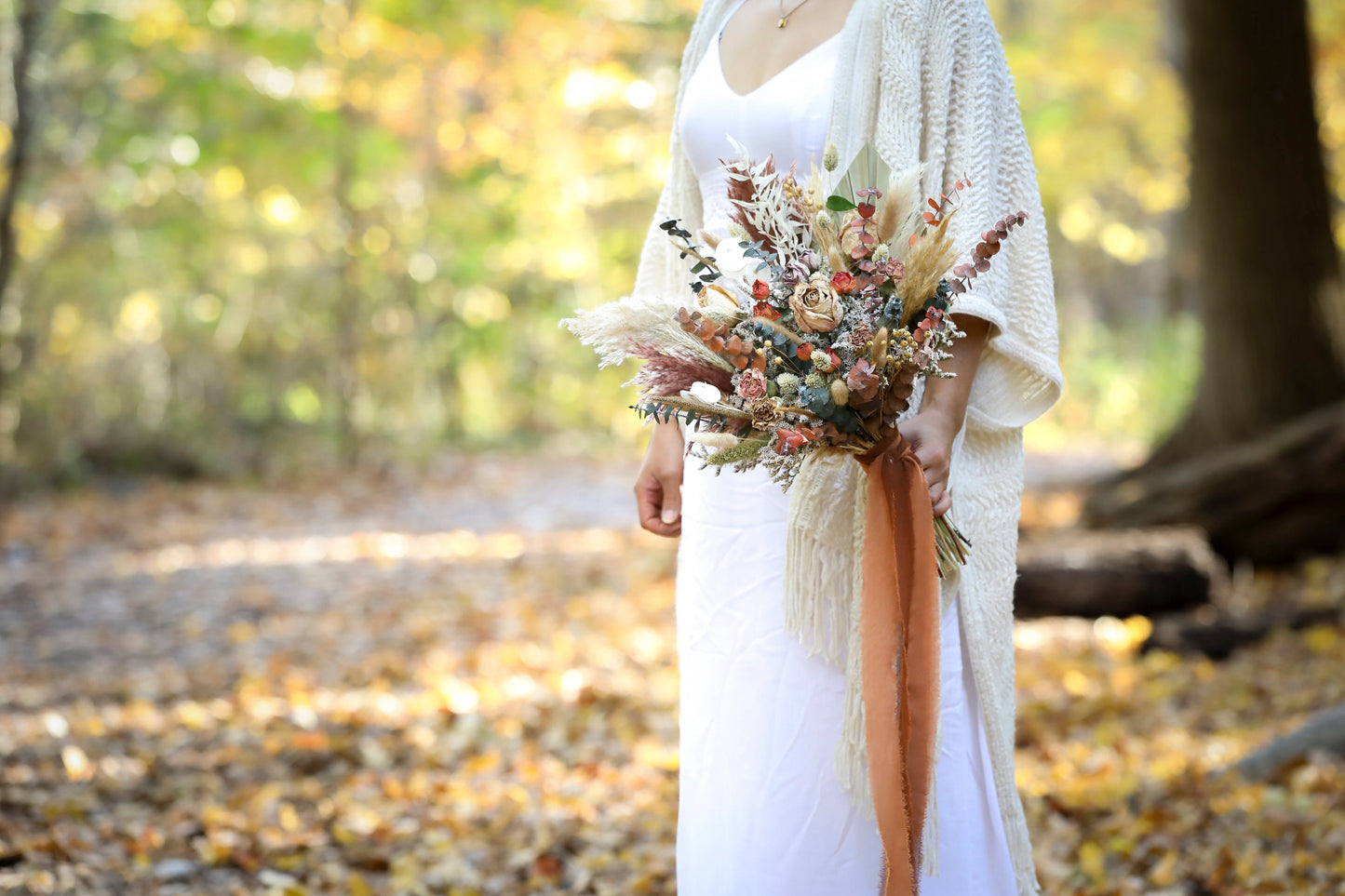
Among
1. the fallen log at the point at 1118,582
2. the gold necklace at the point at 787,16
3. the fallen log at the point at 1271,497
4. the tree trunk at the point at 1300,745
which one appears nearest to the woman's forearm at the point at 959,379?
the gold necklace at the point at 787,16

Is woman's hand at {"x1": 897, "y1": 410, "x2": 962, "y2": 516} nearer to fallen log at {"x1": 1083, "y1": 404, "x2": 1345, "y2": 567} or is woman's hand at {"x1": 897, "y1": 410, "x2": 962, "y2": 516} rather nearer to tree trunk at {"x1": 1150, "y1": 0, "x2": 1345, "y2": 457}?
fallen log at {"x1": 1083, "y1": 404, "x2": 1345, "y2": 567}

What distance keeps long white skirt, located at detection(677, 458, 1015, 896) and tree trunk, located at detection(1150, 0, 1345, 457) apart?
5.30 meters

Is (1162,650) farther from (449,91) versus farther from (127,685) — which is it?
(449,91)

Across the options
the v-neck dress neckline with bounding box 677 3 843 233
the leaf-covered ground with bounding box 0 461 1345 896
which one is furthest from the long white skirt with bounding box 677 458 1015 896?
the leaf-covered ground with bounding box 0 461 1345 896

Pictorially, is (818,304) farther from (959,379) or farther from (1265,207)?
(1265,207)

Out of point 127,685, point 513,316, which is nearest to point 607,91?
point 513,316

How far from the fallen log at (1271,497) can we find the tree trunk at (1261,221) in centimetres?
15

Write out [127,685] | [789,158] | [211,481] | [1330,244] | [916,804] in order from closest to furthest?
[916,804], [789,158], [127,685], [1330,244], [211,481]

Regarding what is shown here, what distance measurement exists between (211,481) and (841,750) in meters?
9.47

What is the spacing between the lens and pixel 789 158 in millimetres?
1818

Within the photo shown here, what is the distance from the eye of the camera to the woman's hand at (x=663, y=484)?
2.07 m

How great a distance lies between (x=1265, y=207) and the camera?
6195 mm

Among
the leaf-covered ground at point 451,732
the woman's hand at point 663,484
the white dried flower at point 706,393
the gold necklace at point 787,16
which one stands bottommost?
the leaf-covered ground at point 451,732

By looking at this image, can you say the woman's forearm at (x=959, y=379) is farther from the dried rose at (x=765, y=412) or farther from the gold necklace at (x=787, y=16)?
the gold necklace at (x=787, y=16)
